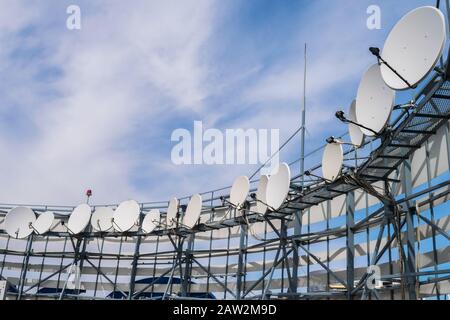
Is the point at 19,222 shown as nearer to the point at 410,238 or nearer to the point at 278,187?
the point at 278,187

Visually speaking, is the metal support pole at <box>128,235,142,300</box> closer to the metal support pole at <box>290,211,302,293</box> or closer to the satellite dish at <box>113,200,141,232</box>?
the satellite dish at <box>113,200,141,232</box>

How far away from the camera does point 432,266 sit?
51.3ft

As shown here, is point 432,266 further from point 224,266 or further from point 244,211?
point 224,266

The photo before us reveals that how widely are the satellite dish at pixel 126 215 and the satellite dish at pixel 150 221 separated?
0.57m

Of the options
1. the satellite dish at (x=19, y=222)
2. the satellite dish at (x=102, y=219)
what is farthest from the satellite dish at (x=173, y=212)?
the satellite dish at (x=19, y=222)

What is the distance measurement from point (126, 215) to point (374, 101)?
20232mm

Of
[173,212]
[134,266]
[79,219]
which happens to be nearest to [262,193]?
[173,212]

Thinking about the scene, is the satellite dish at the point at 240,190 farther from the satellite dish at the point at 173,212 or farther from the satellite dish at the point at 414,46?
the satellite dish at the point at 414,46

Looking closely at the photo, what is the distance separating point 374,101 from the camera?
14.3 m

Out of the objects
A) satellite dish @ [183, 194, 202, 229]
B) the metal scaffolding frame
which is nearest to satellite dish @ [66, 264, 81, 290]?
the metal scaffolding frame

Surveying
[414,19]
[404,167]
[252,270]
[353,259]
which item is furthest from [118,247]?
[414,19]

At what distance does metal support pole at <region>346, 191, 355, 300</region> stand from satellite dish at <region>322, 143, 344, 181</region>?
3600mm
